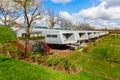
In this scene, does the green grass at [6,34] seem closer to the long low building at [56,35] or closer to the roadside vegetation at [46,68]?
the long low building at [56,35]

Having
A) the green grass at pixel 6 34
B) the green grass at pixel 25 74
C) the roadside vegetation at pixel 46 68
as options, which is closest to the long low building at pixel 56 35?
the green grass at pixel 6 34

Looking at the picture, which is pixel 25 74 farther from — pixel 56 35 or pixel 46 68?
pixel 56 35

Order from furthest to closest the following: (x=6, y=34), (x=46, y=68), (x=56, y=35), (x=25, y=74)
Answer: (x=56, y=35)
(x=6, y=34)
(x=46, y=68)
(x=25, y=74)

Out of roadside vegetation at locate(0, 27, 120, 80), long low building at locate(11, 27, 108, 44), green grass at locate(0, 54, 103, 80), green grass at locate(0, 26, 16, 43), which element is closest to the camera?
green grass at locate(0, 54, 103, 80)

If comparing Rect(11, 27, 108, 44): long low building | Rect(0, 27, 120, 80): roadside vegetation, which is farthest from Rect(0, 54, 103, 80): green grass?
Rect(11, 27, 108, 44): long low building

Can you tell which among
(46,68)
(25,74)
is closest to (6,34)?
(46,68)

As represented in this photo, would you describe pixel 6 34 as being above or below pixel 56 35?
above

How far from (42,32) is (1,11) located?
1258cm

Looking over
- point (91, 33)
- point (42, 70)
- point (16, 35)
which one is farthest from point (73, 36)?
point (42, 70)

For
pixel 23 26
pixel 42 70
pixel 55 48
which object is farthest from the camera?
pixel 55 48

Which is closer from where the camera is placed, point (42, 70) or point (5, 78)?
point (5, 78)

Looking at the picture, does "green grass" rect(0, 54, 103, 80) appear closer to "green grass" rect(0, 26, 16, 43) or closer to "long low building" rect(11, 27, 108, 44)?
"green grass" rect(0, 26, 16, 43)

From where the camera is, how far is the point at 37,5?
23.2 m

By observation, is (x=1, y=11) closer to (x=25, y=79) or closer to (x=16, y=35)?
(x=16, y=35)
